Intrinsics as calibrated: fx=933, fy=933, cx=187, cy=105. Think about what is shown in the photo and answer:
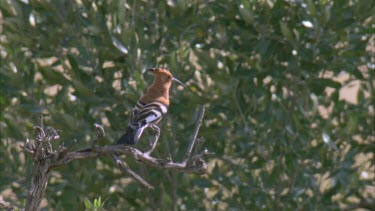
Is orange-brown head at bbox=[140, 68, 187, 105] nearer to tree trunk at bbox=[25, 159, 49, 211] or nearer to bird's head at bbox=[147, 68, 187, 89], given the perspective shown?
bird's head at bbox=[147, 68, 187, 89]

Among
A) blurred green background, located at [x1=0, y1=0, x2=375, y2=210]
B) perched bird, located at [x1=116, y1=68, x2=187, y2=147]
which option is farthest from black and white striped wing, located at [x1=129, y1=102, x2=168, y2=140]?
blurred green background, located at [x1=0, y1=0, x2=375, y2=210]

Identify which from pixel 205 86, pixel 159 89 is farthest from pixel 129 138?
pixel 205 86

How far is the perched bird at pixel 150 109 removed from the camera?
4.75m

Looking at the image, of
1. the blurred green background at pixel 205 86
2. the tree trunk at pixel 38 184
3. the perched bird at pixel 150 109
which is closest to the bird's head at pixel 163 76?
the perched bird at pixel 150 109

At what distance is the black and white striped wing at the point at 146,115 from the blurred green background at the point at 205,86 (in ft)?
2.24

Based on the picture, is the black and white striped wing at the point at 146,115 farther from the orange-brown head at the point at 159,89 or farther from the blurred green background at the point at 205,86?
the blurred green background at the point at 205,86

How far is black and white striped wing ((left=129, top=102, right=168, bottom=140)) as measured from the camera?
4848mm

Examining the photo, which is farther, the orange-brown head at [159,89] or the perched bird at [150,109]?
the orange-brown head at [159,89]

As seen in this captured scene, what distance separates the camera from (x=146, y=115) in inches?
193

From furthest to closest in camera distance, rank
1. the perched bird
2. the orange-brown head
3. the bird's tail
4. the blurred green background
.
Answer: the blurred green background < the orange-brown head < the perched bird < the bird's tail

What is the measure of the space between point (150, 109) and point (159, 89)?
0.35 m

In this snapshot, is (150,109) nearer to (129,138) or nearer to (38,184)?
Result: (129,138)

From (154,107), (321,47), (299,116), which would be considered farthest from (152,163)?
(299,116)

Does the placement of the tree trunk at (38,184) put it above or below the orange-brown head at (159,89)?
below
